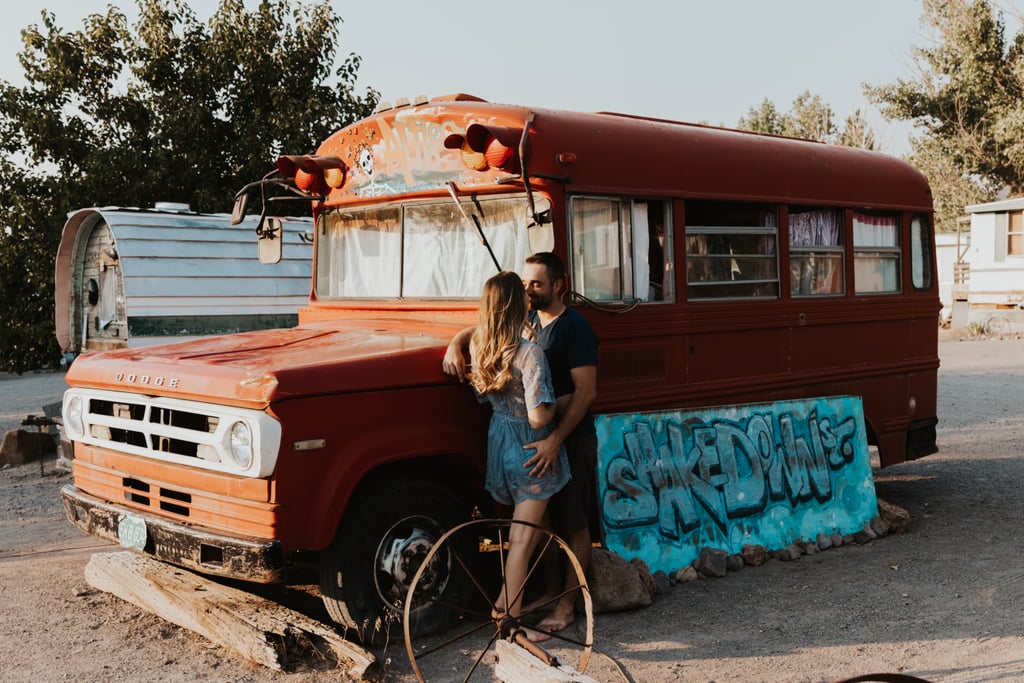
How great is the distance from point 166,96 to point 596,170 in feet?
49.3

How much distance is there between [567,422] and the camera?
5.18m

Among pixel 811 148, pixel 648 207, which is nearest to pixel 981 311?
pixel 811 148

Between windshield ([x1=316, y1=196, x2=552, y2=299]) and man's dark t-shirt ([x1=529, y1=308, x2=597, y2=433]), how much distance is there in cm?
41

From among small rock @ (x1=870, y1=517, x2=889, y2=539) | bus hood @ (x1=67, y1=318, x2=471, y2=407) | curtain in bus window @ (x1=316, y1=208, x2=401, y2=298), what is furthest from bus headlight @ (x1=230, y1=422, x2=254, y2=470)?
small rock @ (x1=870, y1=517, x2=889, y2=539)

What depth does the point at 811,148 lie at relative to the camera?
7633mm

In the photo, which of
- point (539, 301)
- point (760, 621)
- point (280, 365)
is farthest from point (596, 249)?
point (760, 621)

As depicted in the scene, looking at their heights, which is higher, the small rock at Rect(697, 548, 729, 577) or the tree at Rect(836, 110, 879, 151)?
the tree at Rect(836, 110, 879, 151)

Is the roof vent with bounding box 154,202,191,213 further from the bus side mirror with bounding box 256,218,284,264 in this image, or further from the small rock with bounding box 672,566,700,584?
the small rock with bounding box 672,566,700,584

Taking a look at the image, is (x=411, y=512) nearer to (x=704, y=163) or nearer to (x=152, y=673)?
(x=152, y=673)

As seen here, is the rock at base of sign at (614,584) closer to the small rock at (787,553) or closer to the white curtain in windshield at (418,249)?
the small rock at (787,553)

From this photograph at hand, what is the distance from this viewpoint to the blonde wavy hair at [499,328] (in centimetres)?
495

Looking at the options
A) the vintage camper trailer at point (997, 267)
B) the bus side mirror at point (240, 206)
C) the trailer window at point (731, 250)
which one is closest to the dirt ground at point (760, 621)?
the trailer window at point (731, 250)

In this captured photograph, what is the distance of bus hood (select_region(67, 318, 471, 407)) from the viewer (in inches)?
186

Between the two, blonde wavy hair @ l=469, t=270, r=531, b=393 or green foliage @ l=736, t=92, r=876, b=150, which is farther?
green foliage @ l=736, t=92, r=876, b=150
